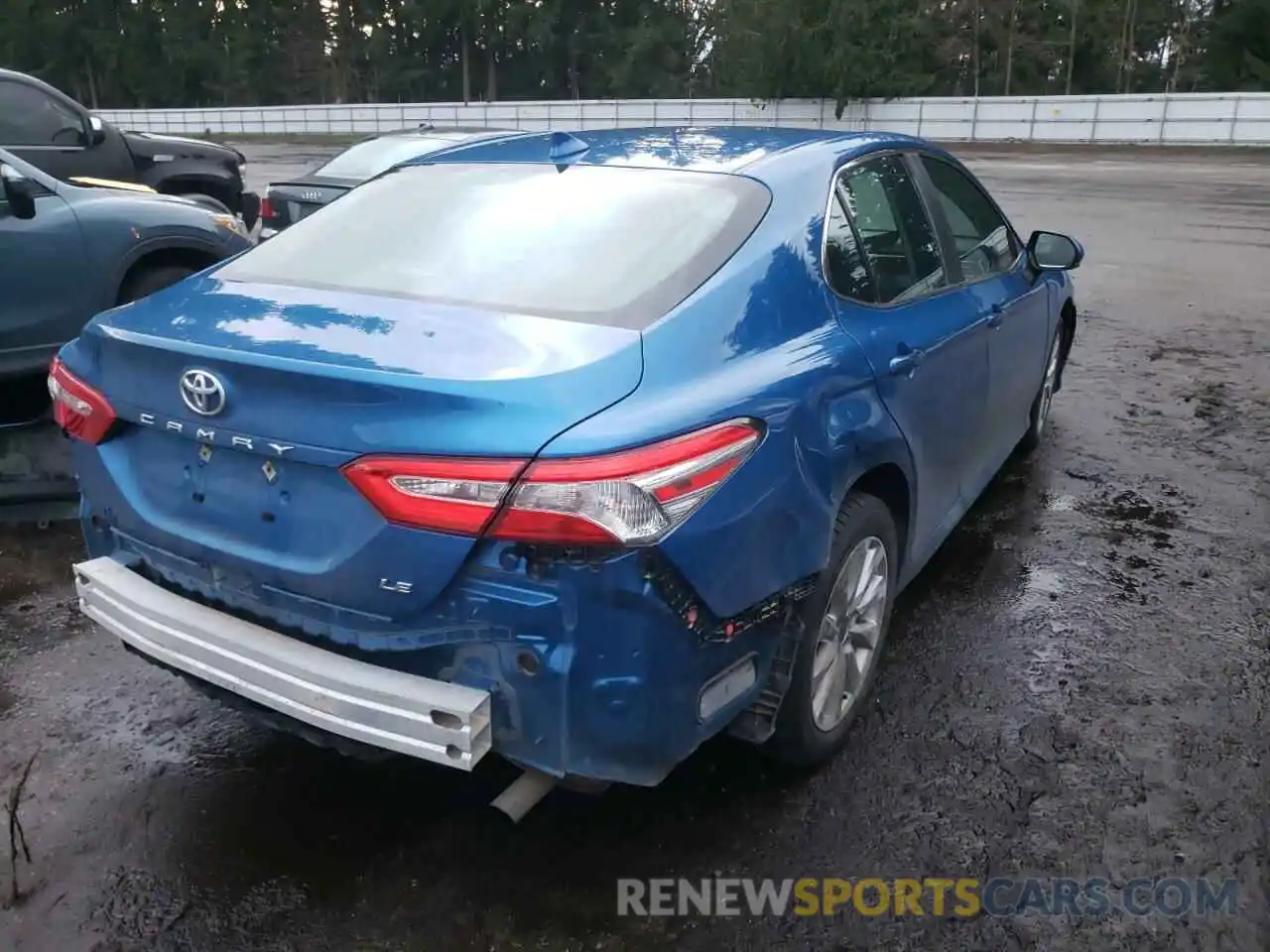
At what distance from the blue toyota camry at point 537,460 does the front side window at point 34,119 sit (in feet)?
24.9

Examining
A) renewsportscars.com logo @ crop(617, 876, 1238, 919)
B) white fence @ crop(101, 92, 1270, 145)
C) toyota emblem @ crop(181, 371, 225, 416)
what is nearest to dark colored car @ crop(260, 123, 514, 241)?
toyota emblem @ crop(181, 371, 225, 416)

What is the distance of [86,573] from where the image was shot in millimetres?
2742

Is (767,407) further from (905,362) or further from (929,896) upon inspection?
(929,896)

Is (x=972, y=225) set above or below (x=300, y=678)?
above

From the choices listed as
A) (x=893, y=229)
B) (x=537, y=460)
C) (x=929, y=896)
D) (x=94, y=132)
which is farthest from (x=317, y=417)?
(x=94, y=132)

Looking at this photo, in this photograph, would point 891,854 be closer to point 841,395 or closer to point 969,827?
point 969,827

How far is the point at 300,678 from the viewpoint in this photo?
2.37 meters

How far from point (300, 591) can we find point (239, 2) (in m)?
76.5

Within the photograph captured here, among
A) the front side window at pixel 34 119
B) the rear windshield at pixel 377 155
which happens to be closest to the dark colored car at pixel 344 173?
the rear windshield at pixel 377 155

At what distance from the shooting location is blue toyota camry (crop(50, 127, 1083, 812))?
2.20 meters

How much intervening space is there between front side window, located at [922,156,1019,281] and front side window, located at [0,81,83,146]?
830cm

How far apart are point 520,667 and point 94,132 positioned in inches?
376

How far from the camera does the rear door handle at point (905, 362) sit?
123 inches

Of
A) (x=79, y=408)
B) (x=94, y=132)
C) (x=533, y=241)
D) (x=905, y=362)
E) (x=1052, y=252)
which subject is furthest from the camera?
(x=94, y=132)
